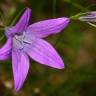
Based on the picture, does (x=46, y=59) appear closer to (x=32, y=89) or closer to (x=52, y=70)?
(x=32, y=89)

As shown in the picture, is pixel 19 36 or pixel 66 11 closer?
pixel 19 36

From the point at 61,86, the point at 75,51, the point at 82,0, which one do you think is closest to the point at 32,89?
the point at 61,86

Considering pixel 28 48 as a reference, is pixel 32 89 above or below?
below

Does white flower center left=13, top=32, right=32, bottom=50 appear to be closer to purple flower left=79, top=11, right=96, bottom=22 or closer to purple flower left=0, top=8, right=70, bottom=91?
purple flower left=0, top=8, right=70, bottom=91

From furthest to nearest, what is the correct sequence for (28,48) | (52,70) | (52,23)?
1. (52,70)
2. (28,48)
3. (52,23)

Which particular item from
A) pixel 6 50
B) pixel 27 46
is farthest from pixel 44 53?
pixel 6 50

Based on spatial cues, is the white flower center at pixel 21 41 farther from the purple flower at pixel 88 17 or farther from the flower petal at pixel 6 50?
the purple flower at pixel 88 17

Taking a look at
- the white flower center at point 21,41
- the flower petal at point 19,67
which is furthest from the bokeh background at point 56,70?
the flower petal at point 19,67
